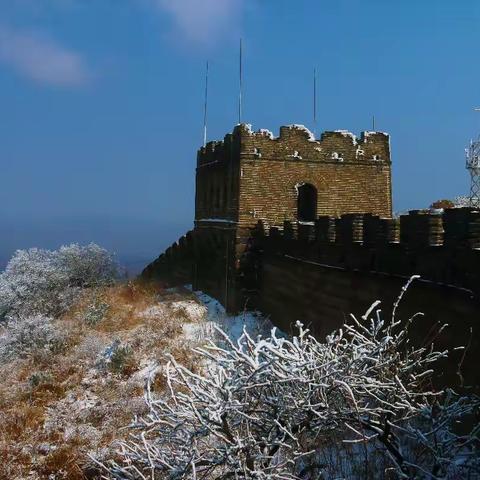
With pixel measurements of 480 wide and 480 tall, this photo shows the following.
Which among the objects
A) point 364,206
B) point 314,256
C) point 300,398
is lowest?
point 300,398

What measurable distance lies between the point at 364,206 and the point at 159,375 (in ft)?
29.6

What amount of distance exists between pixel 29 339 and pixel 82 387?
13.3 feet

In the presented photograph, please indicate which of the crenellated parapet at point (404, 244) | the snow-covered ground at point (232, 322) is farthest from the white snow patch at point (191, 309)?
the crenellated parapet at point (404, 244)

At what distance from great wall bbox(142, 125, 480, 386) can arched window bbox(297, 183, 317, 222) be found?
0.04 metres

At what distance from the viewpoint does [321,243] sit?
1262 centimetres

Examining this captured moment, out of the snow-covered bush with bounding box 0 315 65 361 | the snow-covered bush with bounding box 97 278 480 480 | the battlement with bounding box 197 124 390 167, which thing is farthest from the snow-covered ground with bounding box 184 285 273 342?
the snow-covered bush with bounding box 97 278 480 480

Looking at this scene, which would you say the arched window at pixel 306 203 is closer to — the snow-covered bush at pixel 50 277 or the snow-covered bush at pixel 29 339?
the snow-covered bush at pixel 29 339

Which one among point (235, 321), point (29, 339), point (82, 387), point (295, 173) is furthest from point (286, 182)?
point (29, 339)

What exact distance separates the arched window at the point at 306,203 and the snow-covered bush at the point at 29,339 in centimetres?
806

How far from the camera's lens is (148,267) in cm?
2417

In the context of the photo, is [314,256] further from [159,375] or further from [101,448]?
[101,448]

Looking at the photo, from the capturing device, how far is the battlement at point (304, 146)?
654 inches

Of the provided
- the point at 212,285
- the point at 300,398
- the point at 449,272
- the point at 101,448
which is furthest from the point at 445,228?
the point at 212,285

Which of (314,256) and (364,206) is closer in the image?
(314,256)
